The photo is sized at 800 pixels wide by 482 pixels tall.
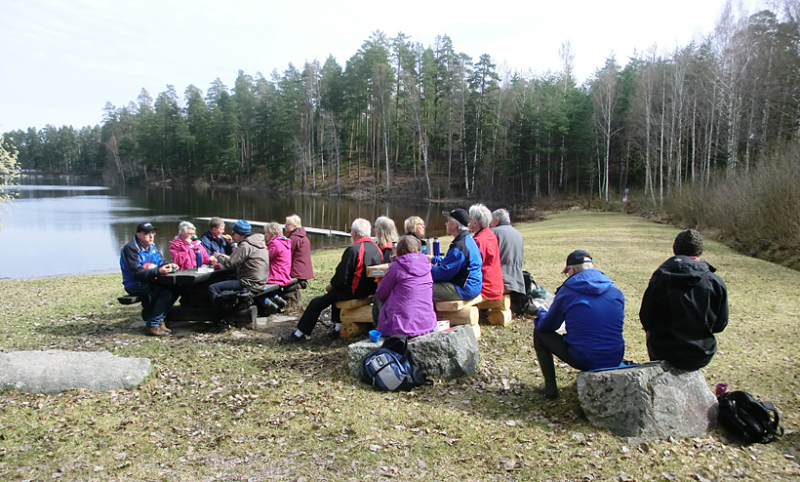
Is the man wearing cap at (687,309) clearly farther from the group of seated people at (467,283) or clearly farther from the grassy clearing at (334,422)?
the grassy clearing at (334,422)

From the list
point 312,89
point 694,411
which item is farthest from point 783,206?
point 312,89

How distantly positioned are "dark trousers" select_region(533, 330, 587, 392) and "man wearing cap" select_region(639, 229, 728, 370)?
78cm

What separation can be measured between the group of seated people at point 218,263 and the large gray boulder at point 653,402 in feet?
18.0

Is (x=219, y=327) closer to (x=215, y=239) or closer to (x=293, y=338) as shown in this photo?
(x=293, y=338)

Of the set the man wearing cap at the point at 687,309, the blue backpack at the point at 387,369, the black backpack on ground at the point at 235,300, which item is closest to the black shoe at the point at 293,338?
the black backpack on ground at the point at 235,300

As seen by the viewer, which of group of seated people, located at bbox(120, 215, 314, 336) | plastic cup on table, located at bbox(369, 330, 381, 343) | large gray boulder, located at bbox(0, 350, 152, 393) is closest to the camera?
large gray boulder, located at bbox(0, 350, 152, 393)

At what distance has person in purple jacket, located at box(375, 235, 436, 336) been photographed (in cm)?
567

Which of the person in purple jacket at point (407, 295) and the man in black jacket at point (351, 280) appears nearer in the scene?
the person in purple jacket at point (407, 295)

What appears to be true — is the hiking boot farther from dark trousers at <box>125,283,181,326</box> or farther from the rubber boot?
the rubber boot

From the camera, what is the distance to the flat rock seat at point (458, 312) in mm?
6586

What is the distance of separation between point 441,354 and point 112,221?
123ft

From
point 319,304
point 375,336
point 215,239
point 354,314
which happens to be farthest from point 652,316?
point 215,239

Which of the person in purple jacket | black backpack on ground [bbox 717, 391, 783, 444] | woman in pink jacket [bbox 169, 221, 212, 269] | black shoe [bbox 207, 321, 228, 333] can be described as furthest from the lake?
black backpack on ground [bbox 717, 391, 783, 444]

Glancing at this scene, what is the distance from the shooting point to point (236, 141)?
253 feet
